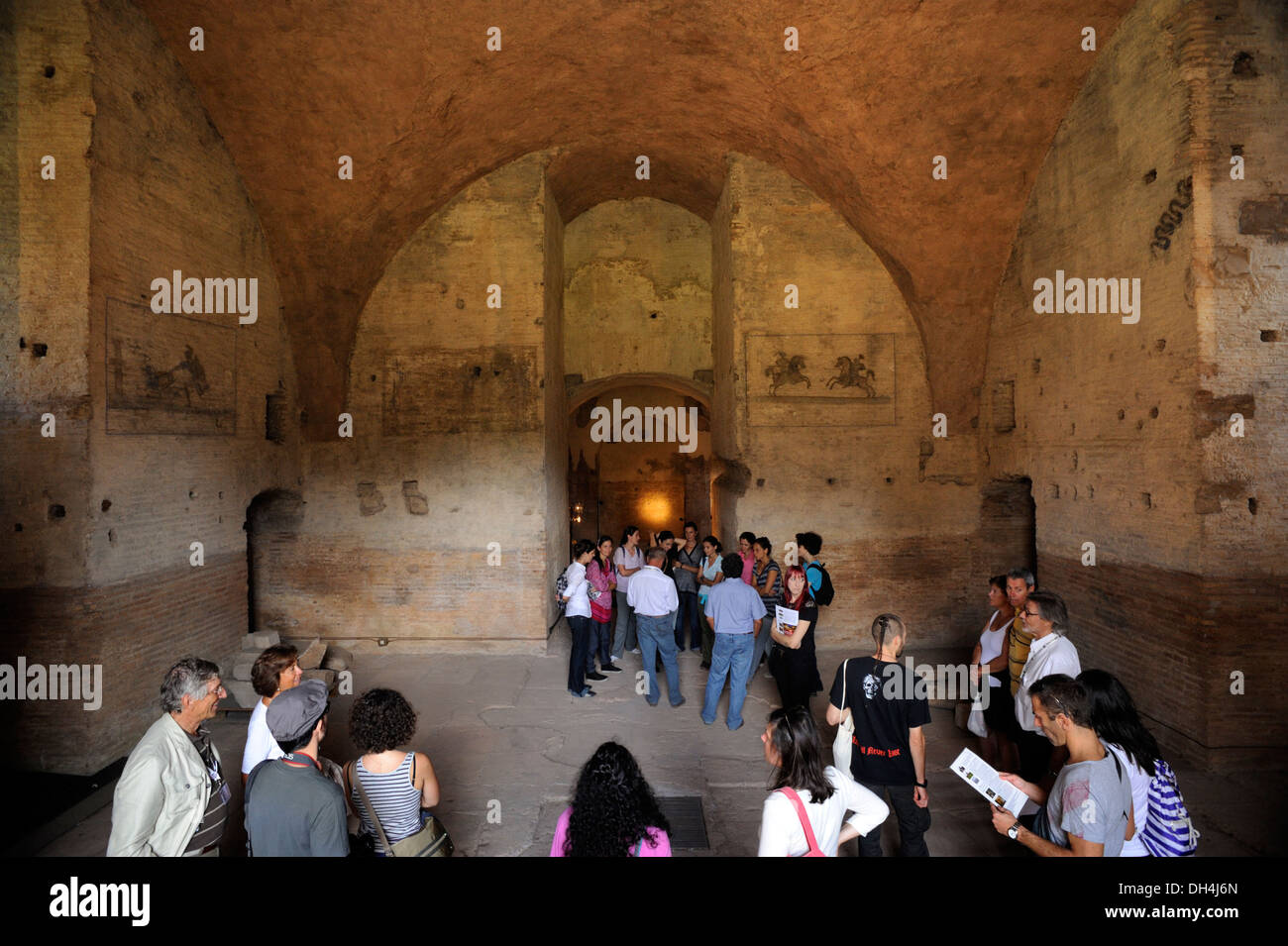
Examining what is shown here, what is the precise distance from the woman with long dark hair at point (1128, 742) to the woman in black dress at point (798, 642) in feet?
9.13

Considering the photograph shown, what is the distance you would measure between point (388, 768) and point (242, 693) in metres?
5.17

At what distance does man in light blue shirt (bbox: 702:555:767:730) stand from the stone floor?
574 millimetres

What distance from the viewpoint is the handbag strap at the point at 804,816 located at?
2463 mm

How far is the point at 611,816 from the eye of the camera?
233 centimetres

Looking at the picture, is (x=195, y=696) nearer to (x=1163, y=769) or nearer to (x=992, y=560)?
(x=1163, y=769)

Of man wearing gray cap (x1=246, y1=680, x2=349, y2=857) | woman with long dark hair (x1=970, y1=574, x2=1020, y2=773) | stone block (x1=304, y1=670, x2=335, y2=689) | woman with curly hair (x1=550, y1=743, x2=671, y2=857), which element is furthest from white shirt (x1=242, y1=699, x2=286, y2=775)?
woman with long dark hair (x1=970, y1=574, x2=1020, y2=773)

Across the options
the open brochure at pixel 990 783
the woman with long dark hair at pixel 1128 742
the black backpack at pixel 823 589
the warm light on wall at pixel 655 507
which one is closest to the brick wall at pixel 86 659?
the black backpack at pixel 823 589

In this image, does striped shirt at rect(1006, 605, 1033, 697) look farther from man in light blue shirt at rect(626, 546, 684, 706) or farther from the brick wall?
the brick wall

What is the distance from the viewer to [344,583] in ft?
30.9

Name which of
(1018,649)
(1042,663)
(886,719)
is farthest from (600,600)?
(1042,663)

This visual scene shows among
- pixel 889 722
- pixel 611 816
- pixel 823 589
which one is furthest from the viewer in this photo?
pixel 823 589

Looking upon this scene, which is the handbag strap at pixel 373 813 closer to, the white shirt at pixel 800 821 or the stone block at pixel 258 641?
the white shirt at pixel 800 821

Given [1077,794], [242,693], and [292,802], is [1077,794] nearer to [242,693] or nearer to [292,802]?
[292,802]

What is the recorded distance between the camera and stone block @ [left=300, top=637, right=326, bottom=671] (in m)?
8.11
